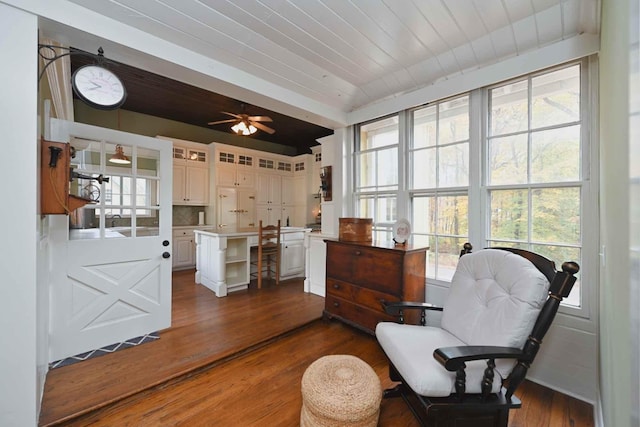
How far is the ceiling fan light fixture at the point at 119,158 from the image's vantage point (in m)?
2.51

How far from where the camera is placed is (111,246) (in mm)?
2438

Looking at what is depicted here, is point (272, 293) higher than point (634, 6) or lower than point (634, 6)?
lower

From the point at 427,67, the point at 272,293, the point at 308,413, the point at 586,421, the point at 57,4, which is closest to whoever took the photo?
the point at 308,413

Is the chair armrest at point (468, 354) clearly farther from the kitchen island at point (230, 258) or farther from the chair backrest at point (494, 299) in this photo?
the kitchen island at point (230, 258)

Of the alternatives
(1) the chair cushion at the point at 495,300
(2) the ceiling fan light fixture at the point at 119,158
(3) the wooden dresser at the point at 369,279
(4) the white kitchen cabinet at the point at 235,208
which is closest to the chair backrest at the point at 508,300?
(1) the chair cushion at the point at 495,300

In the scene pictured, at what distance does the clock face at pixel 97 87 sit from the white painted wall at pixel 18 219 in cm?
27

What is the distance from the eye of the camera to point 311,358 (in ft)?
7.66

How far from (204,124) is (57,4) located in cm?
456

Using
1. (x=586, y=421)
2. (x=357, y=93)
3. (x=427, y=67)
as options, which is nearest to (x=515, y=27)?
(x=427, y=67)

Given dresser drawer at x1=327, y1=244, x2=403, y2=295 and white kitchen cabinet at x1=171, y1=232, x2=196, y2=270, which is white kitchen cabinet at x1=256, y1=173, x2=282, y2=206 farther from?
dresser drawer at x1=327, y1=244, x2=403, y2=295

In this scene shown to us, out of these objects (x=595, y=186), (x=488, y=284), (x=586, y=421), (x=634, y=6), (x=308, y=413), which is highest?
(x=634, y=6)

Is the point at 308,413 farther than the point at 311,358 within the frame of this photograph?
No

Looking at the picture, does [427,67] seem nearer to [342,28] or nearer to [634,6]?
[342,28]

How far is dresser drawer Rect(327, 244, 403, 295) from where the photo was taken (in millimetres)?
2393
